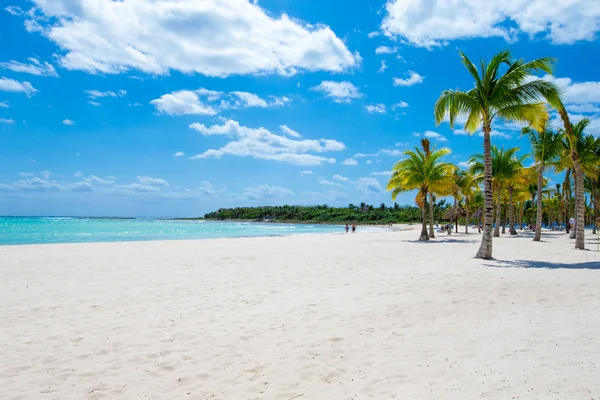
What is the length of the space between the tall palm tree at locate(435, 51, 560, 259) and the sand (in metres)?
4.96

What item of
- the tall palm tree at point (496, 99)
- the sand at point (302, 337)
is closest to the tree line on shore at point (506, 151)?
the tall palm tree at point (496, 99)

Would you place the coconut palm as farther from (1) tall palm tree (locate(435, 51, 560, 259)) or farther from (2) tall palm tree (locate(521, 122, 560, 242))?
(1) tall palm tree (locate(435, 51, 560, 259))

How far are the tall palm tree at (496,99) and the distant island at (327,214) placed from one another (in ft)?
254

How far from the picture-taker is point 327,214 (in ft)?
433

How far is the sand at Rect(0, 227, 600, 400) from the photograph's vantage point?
13.0ft

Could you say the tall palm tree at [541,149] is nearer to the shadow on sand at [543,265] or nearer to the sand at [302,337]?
the shadow on sand at [543,265]

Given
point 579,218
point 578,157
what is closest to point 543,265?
point 579,218

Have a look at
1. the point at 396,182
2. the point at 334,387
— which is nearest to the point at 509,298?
the point at 334,387

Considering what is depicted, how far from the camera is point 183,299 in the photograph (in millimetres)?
7793

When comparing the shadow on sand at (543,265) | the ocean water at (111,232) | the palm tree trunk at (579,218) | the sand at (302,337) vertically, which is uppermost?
the palm tree trunk at (579,218)

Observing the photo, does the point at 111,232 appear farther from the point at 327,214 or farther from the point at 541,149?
the point at 327,214

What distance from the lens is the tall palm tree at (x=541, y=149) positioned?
2564 cm

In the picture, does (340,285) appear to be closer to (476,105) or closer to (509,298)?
(509,298)

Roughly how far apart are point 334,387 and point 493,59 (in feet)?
45.5
